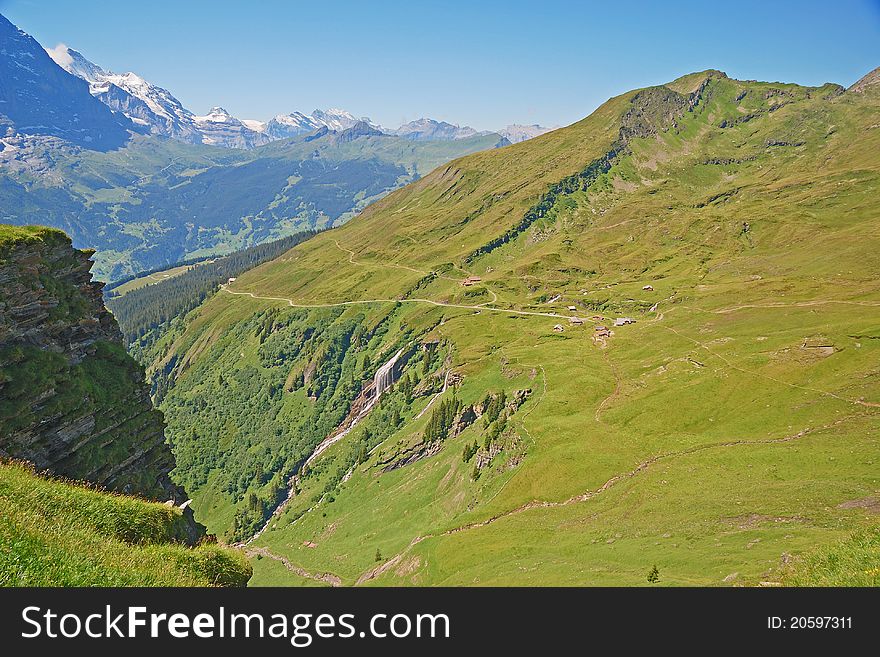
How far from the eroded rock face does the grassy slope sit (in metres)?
41.7

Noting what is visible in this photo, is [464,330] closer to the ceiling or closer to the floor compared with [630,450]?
closer to the ceiling

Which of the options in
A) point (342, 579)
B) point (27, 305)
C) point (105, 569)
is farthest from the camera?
point (342, 579)

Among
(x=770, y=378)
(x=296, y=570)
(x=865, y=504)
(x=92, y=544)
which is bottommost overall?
(x=296, y=570)

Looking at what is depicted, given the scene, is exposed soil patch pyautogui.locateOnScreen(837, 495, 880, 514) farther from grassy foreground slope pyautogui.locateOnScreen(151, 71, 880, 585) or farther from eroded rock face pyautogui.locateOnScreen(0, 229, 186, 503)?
eroded rock face pyautogui.locateOnScreen(0, 229, 186, 503)

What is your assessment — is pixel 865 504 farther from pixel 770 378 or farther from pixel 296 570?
pixel 296 570

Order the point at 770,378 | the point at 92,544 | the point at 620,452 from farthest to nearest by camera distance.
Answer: the point at 770,378 < the point at 620,452 < the point at 92,544

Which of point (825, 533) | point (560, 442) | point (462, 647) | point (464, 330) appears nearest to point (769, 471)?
point (825, 533)

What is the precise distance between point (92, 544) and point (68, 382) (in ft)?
200

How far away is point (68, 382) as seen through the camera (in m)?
63.6

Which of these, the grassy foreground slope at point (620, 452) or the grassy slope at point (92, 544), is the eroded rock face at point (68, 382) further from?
the grassy foreground slope at point (620, 452)

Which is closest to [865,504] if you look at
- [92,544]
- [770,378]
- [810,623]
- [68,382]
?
[770,378]

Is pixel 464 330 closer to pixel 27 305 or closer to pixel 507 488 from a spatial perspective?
pixel 507 488

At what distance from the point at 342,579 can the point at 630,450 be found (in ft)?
209

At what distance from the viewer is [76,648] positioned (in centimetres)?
1036
